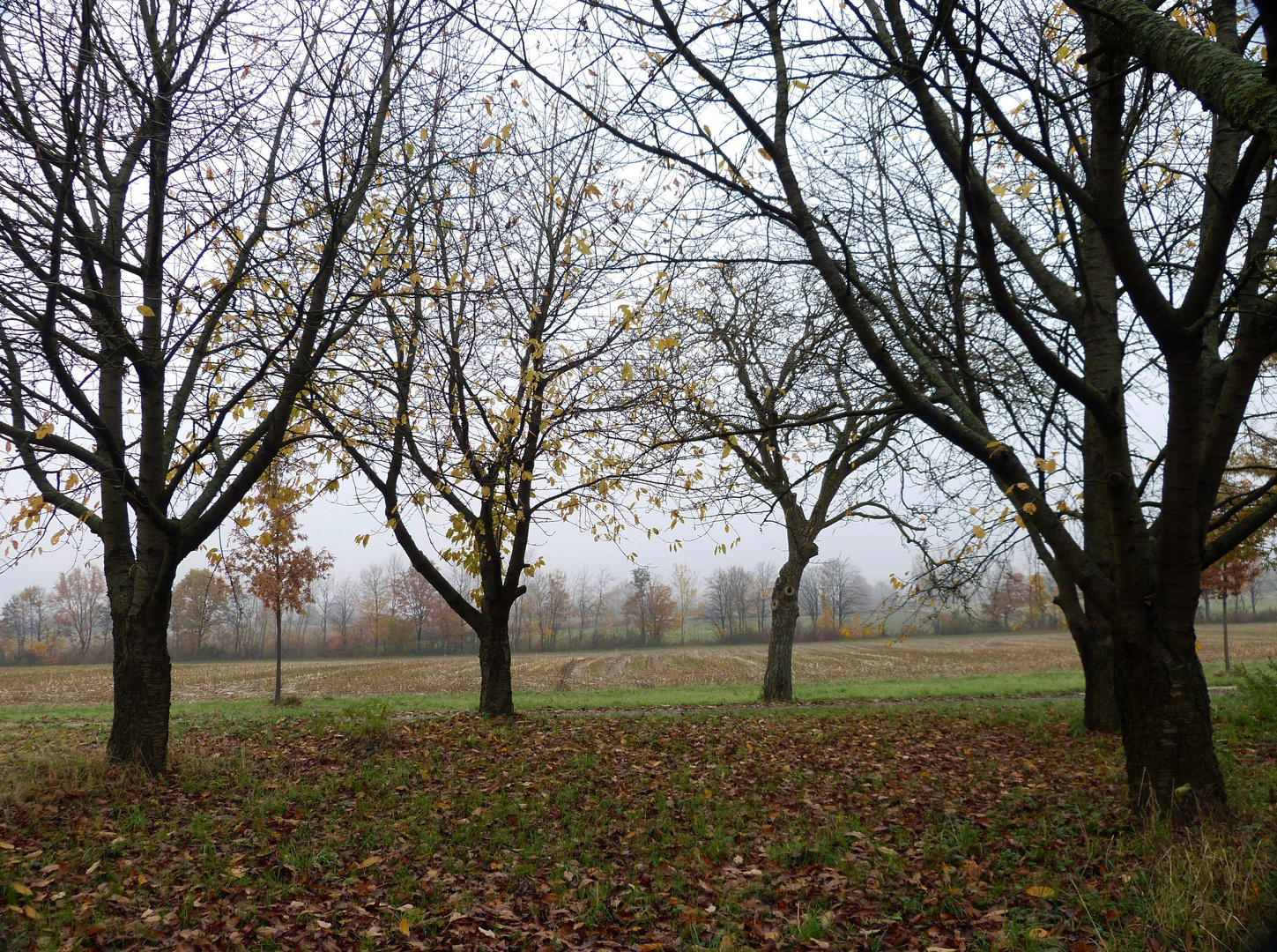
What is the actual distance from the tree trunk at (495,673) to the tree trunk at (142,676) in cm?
418

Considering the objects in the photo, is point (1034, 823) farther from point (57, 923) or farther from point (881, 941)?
point (57, 923)

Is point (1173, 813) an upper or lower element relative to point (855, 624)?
lower

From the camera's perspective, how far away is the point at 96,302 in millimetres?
5832

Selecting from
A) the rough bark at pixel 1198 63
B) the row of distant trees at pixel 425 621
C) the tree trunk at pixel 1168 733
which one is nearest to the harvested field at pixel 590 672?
the row of distant trees at pixel 425 621

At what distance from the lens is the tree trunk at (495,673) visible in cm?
1028

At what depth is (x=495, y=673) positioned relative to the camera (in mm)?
10359

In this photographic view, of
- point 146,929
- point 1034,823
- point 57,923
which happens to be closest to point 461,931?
point 146,929

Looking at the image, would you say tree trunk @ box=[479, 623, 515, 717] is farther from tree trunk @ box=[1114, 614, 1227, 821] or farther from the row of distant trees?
the row of distant trees

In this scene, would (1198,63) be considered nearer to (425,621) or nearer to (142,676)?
(142,676)

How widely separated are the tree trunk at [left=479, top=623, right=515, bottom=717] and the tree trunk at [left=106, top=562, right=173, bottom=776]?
4179 millimetres

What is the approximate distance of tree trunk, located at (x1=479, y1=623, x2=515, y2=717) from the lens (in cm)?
1028

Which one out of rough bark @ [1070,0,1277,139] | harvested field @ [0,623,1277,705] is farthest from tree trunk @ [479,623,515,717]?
harvested field @ [0,623,1277,705]

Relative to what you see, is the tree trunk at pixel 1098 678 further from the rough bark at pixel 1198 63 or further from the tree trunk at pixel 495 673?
the tree trunk at pixel 495 673

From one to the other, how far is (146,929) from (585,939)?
244cm
